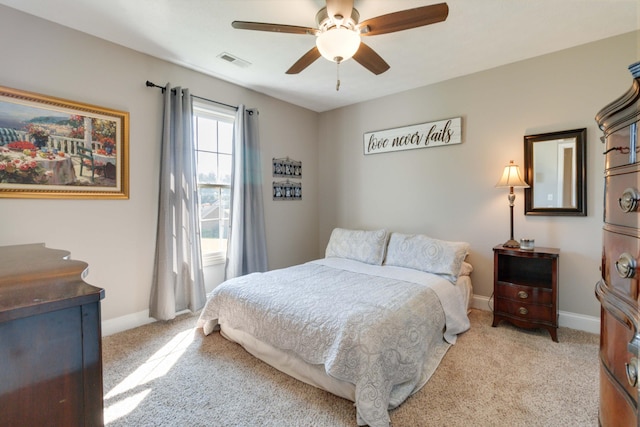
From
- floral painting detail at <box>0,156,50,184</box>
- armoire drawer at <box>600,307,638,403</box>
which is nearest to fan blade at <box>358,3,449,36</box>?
armoire drawer at <box>600,307,638,403</box>

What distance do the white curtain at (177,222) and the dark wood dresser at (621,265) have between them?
10.1ft

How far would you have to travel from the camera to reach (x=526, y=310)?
2.57m

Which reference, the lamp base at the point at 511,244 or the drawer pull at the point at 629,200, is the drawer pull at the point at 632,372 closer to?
the drawer pull at the point at 629,200

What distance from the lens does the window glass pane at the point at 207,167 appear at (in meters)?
3.33

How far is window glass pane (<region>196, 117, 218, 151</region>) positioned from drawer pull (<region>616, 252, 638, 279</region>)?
11.4 ft

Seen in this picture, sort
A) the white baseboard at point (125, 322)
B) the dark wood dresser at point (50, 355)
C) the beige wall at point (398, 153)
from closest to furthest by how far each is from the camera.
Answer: the dark wood dresser at point (50, 355) → the beige wall at point (398, 153) → the white baseboard at point (125, 322)

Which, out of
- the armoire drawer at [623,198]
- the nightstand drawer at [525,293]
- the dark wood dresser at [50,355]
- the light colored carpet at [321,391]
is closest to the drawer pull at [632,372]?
the armoire drawer at [623,198]

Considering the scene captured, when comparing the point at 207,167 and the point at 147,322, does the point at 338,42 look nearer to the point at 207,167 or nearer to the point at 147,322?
the point at 207,167

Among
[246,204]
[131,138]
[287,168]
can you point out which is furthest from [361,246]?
[131,138]

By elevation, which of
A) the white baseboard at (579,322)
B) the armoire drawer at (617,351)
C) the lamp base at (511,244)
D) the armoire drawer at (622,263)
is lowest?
the white baseboard at (579,322)

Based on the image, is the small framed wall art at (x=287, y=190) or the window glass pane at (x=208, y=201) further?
→ the small framed wall art at (x=287, y=190)

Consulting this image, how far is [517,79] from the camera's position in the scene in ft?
9.57

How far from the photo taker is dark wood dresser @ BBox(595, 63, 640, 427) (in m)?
0.90

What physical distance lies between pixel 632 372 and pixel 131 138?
3480 millimetres
